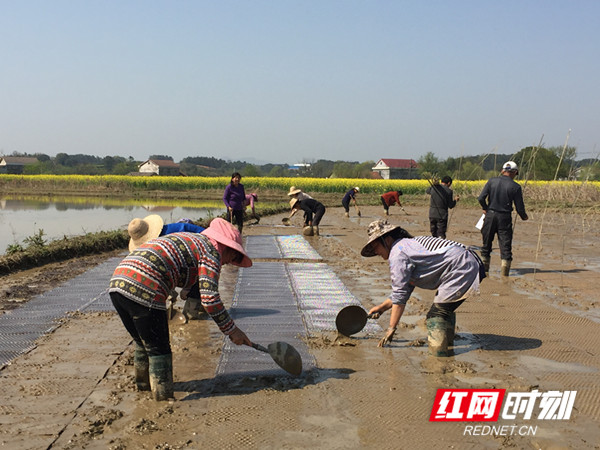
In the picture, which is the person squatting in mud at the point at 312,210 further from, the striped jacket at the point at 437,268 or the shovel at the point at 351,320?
the striped jacket at the point at 437,268

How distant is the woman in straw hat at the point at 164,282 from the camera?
11.8ft

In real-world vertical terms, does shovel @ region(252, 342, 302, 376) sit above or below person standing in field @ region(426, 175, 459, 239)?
below

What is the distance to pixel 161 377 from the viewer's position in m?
3.80

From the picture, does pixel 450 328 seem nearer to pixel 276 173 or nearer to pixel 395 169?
pixel 395 169

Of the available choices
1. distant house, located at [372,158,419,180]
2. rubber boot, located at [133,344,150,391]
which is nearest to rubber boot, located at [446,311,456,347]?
rubber boot, located at [133,344,150,391]

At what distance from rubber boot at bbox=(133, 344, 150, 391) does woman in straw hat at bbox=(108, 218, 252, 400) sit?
104mm

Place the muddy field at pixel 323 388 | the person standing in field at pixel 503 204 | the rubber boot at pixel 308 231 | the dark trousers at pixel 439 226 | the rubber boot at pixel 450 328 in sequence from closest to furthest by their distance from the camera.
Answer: the muddy field at pixel 323 388 → the rubber boot at pixel 450 328 → the person standing in field at pixel 503 204 → the dark trousers at pixel 439 226 → the rubber boot at pixel 308 231

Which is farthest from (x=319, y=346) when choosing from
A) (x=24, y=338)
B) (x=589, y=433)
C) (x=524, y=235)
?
(x=524, y=235)

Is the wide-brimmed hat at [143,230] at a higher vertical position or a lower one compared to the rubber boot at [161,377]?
higher

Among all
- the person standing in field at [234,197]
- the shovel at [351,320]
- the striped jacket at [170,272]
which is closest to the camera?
the striped jacket at [170,272]

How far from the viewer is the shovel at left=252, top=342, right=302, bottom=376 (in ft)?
13.6

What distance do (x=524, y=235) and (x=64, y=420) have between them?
14.8 meters

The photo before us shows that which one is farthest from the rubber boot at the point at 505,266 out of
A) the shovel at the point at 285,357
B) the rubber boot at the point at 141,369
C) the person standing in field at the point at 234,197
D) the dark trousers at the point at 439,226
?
the rubber boot at the point at 141,369

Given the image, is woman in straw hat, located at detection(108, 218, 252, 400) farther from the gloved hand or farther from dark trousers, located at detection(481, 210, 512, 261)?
dark trousers, located at detection(481, 210, 512, 261)
